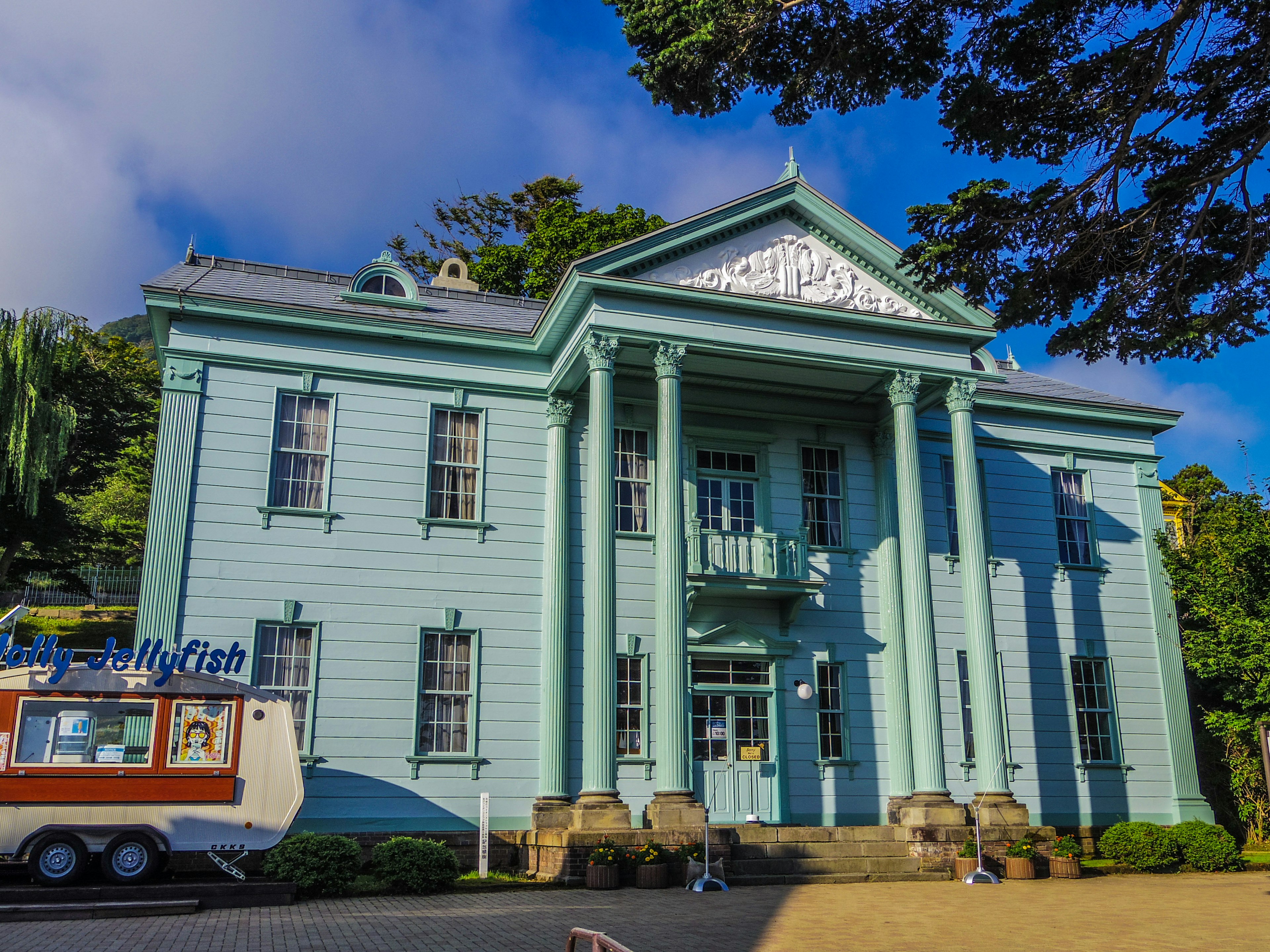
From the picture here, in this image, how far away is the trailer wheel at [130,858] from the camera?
12.9 metres

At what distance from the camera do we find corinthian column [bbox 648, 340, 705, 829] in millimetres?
16141

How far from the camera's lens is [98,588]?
4259cm

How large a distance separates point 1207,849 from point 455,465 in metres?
15.1

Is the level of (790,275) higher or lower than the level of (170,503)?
higher

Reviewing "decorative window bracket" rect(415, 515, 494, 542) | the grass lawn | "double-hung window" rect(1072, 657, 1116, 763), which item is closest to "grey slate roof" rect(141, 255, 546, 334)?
"decorative window bracket" rect(415, 515, 494, 542)

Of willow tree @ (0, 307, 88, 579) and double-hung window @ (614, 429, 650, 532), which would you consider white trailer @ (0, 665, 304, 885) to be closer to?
double-hung window @ (614, 429, 650, 532)

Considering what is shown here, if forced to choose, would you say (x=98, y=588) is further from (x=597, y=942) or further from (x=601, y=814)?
(x=597, y=942)

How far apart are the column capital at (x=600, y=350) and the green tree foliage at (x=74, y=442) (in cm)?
1324

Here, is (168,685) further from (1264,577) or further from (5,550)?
(1264,577)

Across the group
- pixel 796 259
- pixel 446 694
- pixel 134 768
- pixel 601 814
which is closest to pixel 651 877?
pixel 601 814

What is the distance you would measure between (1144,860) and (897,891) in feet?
21.0

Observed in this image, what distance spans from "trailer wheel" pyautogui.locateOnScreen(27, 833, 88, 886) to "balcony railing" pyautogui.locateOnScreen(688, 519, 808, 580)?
10383 millimetres

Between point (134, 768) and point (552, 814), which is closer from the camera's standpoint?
point (134, 768)

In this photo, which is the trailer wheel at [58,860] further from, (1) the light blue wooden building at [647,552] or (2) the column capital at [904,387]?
(2) the column capital at [904,387]
